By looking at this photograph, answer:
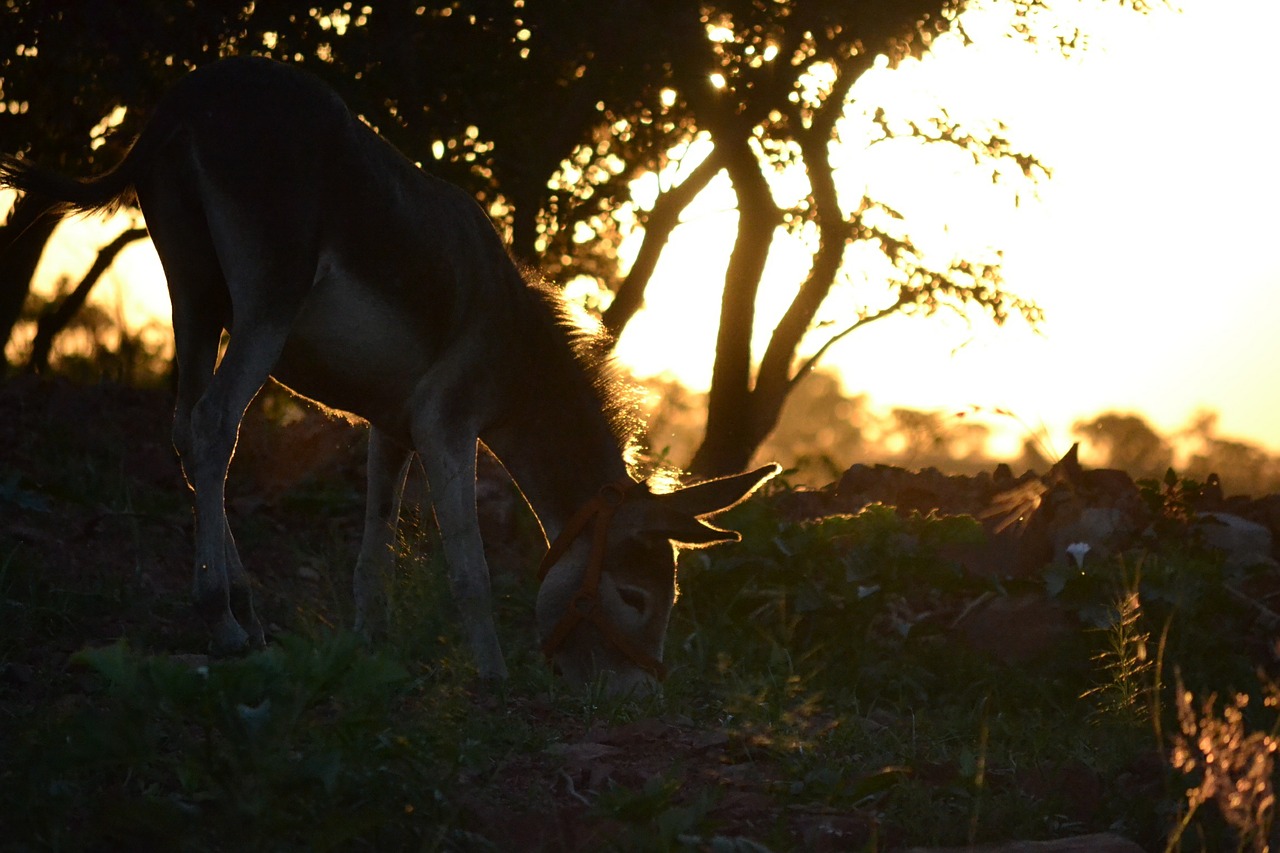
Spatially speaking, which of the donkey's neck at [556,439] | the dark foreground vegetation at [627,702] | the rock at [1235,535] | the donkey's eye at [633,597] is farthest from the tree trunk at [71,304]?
the rock at [1235,535]

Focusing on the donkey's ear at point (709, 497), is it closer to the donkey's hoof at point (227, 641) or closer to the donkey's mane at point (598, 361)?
the donkey's mane at point (598, 361)

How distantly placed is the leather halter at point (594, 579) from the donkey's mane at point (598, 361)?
1.38 feet

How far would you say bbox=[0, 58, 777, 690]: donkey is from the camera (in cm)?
466

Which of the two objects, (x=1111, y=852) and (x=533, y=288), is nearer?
(x=1111, y=852)

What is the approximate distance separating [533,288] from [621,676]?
5.57 ft

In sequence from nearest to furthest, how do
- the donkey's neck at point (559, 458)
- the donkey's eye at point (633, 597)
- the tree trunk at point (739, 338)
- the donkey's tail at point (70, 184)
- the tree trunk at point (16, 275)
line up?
the donkey's tail at point (70, 184) → the donkey's eye at point (633, 597) → the donkey's neck at point (559, 458) → the tree trunk at point (739, 338) → the tree trunk at point (16, 275)

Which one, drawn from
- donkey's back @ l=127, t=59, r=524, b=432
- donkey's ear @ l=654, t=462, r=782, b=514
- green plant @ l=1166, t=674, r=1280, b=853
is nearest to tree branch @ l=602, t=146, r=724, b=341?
donkey's back @ l=127, t=59, r=524, b=432

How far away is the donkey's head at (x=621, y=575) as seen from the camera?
16.3 ft

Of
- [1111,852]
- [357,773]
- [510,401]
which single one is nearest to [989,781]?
[1111,852]

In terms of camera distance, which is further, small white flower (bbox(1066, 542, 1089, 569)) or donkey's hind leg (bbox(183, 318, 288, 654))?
small white flower (bbox(1066, 542, 1089, 569))

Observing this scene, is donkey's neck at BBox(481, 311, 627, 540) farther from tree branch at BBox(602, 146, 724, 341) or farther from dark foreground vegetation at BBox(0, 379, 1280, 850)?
tree branch at BBox(602, 146, 724, 341)

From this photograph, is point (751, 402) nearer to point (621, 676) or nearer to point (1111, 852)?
point (621, 676)

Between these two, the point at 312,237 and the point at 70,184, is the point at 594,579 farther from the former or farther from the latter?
the point at 70,184

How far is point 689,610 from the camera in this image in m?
6.32
